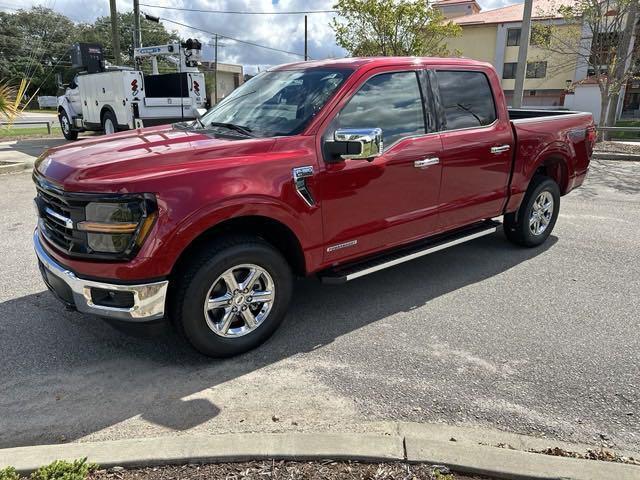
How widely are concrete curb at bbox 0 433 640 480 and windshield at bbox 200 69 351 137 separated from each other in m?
2.09

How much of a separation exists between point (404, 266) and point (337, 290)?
3.08ft

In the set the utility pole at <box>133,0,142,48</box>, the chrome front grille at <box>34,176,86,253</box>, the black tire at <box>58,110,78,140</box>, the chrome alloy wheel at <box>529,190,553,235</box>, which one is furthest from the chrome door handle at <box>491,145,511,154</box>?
the utility pole at <box>133,0,142,48</box>

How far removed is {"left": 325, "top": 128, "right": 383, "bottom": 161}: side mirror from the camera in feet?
10.9

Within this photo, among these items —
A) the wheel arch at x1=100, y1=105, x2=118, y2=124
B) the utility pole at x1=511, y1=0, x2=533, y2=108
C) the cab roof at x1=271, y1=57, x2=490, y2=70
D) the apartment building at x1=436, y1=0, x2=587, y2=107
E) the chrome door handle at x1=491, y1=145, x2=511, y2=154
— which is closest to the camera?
the cab roof at x1=271, y1=57, x2=490, y2=70

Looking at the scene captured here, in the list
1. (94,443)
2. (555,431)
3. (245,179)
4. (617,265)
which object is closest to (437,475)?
(555,431)

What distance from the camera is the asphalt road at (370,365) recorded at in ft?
9.32

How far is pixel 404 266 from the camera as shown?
5.30 m

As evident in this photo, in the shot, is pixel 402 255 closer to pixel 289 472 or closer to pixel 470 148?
pixel 470 148

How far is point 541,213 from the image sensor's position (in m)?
5.77

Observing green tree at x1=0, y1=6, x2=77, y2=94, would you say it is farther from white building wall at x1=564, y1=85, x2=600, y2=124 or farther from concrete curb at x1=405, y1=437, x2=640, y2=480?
concrete curb at x1=405, y1=437, x2=640, y2=480

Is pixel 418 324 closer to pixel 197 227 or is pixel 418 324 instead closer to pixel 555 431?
pixel 555 431

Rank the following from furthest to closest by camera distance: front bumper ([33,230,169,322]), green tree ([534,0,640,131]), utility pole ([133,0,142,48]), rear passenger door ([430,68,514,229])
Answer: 1. utility pole ([133,0,142,48])
2. green tree ([534,0,640,131])
3. rear passenger door ([430,68,514,229])
4. front bumper ([33,230,169,322])

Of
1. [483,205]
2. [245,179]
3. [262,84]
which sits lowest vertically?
[483,205]

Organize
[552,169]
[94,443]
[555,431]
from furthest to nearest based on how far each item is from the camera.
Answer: [552,169] → [555,431] → [94,443]
